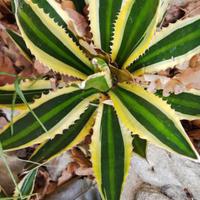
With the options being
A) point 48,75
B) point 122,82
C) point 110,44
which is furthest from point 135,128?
point 48,75

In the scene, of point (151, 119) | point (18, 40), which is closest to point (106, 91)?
point (151, 119)

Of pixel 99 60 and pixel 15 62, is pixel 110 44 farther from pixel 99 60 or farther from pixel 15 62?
pixel 15 62

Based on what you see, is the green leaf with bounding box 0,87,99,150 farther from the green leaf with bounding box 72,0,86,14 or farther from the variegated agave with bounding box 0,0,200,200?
the green leaf with bounding box 72,0,86,14

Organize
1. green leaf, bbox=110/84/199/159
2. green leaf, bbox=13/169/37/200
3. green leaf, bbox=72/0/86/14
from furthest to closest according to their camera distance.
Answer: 1. green leaf, bbox=72/0/86/14
2. green leaf, bbox=13/169/37/200
3. green leaf, bbox=110/84/199/159

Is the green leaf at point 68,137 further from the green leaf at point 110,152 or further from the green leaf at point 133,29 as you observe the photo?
the green leaf at point 133,29

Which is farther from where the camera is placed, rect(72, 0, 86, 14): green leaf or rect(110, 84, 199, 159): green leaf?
rect(72, 0, 86, 14): green leaf

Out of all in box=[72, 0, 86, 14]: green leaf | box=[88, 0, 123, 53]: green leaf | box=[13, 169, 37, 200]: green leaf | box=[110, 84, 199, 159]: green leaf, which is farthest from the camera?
box=[72, 0, 86, 14]: green leaf

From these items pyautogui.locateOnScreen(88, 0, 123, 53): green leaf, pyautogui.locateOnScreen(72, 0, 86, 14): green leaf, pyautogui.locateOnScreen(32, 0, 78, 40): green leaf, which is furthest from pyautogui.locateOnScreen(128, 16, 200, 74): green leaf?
pyautogui.locateOnScreen(72, 0, 86, 14): green leaf
